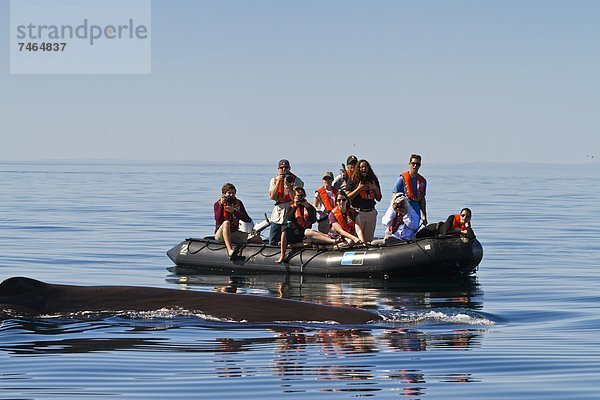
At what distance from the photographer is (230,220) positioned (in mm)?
25422

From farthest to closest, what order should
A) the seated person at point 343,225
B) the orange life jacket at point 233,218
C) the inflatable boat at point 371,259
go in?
the orange life jacket at point 233,218
the seated person at point 343,225
the inflatable boat at point 371,259

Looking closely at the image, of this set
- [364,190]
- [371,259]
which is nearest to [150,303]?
[371,259]

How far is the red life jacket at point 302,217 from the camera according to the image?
958 inches

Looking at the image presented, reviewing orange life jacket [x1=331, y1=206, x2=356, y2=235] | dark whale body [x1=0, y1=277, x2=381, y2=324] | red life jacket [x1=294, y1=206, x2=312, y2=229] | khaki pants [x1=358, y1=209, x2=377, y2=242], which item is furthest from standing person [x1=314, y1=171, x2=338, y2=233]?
dark whale body [x1=0, y1=277, x2=381, y2=324]

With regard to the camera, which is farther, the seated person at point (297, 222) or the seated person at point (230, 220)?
the seated person at point (230, 220)

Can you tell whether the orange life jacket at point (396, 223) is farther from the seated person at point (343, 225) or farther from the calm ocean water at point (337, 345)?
the calm ocean water at point (337, 345)

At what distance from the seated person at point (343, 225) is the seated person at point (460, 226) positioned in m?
1.77

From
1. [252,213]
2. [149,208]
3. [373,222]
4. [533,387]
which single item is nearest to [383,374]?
[533,387]

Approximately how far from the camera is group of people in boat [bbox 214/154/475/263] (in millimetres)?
24000

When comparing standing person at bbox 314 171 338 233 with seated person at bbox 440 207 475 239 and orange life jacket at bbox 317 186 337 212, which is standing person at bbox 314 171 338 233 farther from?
seated person at bbox 440 207 475 239

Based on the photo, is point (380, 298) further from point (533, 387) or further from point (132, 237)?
point (132, 237)

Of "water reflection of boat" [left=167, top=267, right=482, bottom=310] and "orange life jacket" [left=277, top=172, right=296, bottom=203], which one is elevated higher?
"orange life jacket" [left=277, top=172, right=296, bottom=203]

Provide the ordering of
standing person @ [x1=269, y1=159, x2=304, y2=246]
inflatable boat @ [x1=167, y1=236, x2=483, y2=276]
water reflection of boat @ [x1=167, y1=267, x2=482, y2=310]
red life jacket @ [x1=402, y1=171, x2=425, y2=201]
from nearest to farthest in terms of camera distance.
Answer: water reflection of boat @ [x1=167, y1=267, x2=482, y2=310] < inflatable boat @ [x1=167, y1=236, x2=483, y2=276] < standing person @ [x1=269, y1=159, x2=304, y2=246] < red life jacket @ [x1=402, y1=171, x2=425, y2=201]

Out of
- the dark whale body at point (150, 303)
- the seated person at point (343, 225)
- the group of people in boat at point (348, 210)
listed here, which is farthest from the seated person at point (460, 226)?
the dark whale body at point (150, 303)
